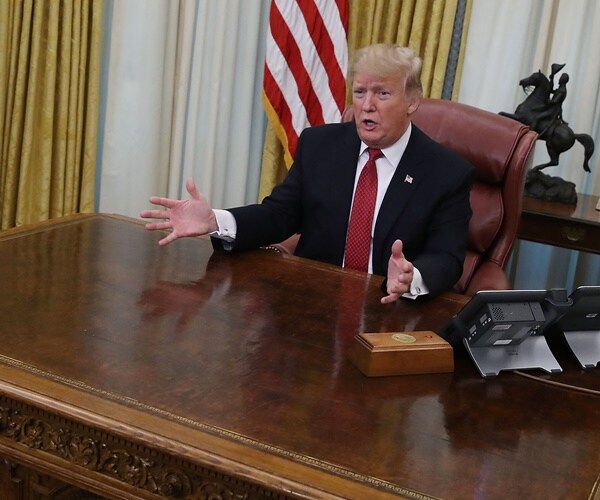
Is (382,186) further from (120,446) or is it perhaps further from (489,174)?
(120,446)

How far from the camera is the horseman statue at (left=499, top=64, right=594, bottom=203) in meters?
3.81

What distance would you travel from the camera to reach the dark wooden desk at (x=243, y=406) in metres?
1.46

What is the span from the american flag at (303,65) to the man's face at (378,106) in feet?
5.35

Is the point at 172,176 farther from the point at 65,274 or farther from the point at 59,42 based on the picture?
the point at 65,274

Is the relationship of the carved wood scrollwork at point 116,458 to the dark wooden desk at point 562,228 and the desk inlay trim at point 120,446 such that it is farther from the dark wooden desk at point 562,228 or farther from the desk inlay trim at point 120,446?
the dark wooden desk at point 562,228

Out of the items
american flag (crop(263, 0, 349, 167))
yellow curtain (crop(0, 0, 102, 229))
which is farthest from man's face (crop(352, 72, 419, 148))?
yellow curtain (crop(0, 0, 102, 229))

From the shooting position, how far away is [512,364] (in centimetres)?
197

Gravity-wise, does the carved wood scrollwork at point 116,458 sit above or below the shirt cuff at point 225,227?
below

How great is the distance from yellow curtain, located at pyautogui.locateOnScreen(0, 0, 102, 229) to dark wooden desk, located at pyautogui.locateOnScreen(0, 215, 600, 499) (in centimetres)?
251

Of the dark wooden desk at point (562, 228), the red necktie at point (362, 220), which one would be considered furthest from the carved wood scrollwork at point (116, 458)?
the dark wooden desk at point (562, 228)

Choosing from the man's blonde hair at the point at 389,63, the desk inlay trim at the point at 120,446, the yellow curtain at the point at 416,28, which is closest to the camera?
the desk inlay trim at the point at 120,446

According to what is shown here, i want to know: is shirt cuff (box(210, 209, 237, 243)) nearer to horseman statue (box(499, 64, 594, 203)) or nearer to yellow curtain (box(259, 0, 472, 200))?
horseman statue (box(499, 64, 594, 203))

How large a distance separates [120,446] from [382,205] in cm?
150

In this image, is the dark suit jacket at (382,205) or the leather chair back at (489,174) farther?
the leather chair back at (489,174)
